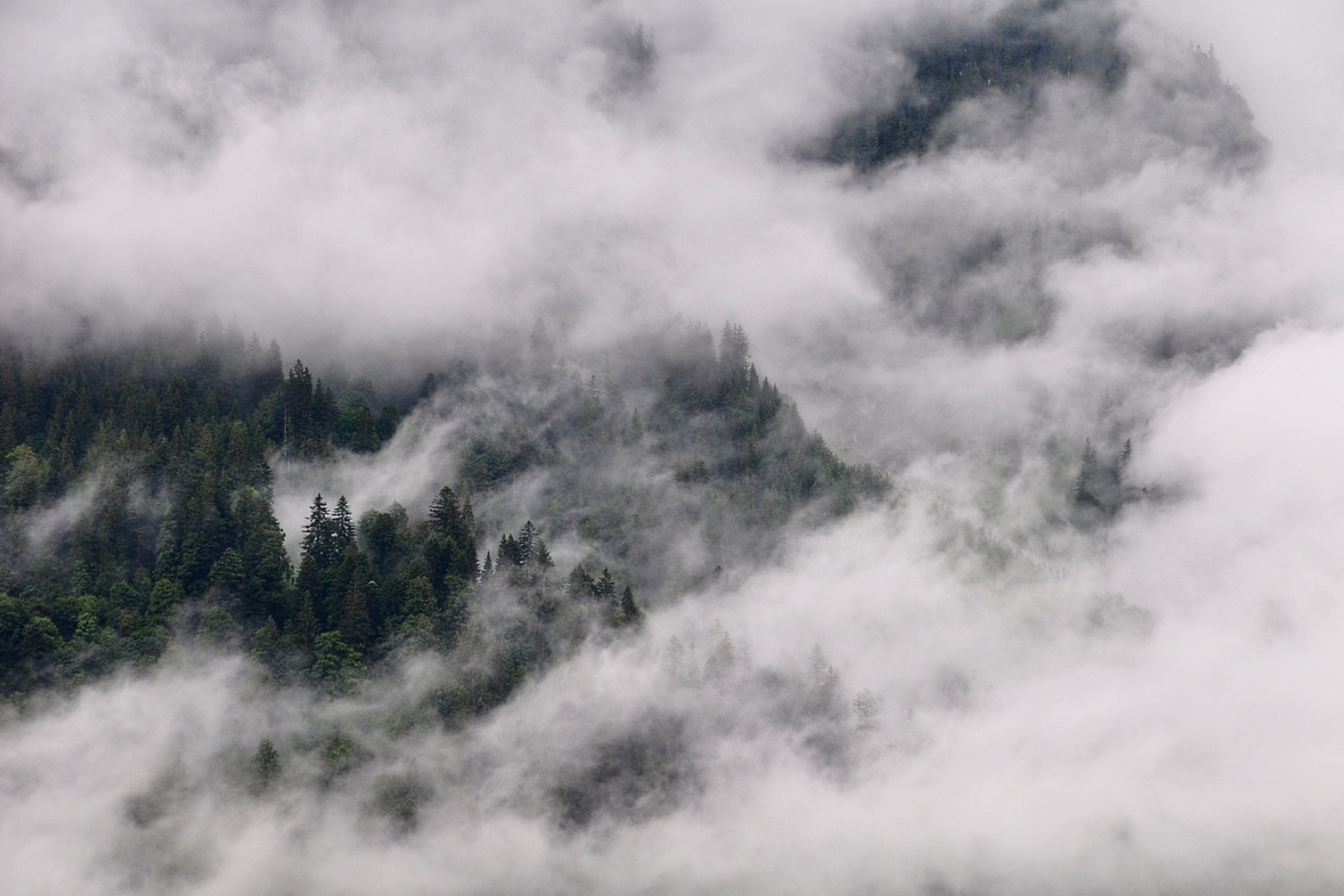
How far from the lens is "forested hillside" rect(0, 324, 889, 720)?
154 metres

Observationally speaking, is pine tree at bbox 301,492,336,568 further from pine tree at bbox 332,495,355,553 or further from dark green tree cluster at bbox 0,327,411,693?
dark green tree cluster at bbox 0,327,411,693

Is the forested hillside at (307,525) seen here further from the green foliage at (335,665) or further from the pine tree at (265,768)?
the pine tree at (265,768)

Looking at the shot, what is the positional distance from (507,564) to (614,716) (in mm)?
20012

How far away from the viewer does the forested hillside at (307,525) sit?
15412 centimetres

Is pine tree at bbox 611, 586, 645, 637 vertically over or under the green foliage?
over

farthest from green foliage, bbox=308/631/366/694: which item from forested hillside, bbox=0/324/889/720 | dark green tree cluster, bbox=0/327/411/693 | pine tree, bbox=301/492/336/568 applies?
pine tree, bbox=301/492/336/568

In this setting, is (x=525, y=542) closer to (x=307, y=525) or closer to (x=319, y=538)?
(x=319, y=538)

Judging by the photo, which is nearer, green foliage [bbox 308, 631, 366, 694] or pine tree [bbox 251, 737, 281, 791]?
pine tree [bbox 251, 737, 281, 791]

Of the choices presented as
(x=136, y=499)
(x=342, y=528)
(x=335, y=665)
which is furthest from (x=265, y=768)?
(x=136, y=499)

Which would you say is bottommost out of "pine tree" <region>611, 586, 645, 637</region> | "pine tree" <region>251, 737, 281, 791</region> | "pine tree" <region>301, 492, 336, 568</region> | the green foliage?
"pine tree" <region>251, 737, 281, 791</region>

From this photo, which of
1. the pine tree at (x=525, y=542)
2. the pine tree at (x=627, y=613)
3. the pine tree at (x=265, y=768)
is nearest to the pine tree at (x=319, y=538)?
the pine tree at (x=525, y=542)

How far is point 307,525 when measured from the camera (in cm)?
16612

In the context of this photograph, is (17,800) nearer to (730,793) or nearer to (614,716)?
(614,716)

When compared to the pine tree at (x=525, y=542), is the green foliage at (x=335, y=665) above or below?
below
